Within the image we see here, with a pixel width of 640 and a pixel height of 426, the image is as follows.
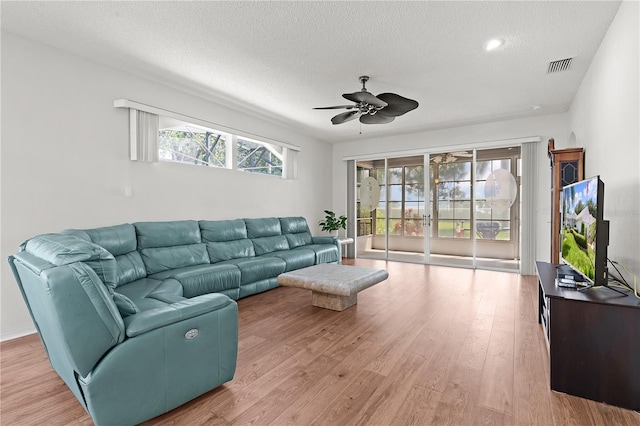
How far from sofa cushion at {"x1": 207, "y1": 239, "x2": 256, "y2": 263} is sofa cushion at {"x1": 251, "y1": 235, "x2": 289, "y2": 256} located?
0.12 metres

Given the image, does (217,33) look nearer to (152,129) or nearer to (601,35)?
(152,129)

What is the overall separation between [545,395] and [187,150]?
4.59m

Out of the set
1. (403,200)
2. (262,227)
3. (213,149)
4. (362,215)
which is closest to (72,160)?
(213,149)

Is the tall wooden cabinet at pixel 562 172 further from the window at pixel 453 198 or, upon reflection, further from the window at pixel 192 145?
the window at pixel 192 145

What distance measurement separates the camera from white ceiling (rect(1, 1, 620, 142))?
248 centimetres

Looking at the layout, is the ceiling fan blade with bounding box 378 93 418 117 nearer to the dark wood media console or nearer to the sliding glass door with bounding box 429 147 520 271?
the dark wood media console

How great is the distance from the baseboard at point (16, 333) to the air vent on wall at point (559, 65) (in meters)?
5.88

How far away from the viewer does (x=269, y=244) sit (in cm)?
491

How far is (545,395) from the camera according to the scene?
190 cm

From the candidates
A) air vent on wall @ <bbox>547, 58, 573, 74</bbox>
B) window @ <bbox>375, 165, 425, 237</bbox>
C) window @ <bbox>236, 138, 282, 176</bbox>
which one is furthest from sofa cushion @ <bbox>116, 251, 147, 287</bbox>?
window @ <bbox>375, 165, 425, 237</bbox>

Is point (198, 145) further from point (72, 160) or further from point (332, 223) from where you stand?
point (332, 223)

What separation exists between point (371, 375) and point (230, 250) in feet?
8.91

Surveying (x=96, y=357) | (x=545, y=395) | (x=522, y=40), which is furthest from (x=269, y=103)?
(x=545, y=395)

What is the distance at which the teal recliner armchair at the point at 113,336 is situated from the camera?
4.75 ft
